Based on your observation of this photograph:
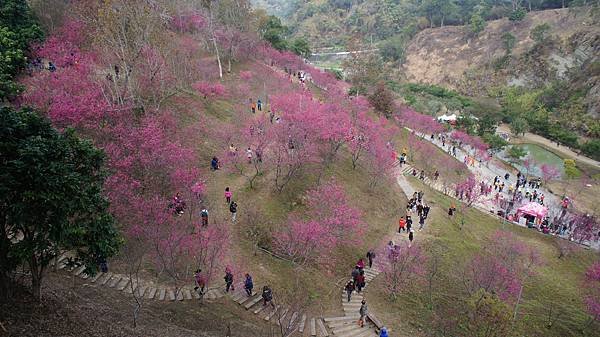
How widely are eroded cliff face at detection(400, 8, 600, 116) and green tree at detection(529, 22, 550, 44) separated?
3.65ft

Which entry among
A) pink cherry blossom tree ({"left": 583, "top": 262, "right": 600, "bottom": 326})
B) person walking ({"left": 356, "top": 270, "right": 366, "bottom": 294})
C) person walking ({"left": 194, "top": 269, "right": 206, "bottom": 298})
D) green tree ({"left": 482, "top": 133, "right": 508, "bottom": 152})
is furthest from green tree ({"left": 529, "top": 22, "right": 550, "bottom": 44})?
person walking ({"left": 194, "top": 269, "right": 206, "bottom": 298})

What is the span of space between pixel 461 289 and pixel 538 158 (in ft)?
159

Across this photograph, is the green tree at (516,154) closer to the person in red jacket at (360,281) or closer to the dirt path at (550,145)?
the dirt path at (550,145)

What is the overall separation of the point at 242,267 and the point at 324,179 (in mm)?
12408

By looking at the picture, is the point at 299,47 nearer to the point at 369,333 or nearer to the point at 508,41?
the point at 508,41

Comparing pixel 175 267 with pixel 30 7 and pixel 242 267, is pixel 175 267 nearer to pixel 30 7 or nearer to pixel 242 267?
pixel 242 267

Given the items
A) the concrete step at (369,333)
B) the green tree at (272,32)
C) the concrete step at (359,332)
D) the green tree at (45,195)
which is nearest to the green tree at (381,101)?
the green tree at (272,32)

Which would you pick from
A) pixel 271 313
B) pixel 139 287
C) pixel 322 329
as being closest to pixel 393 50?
pixel 322 329

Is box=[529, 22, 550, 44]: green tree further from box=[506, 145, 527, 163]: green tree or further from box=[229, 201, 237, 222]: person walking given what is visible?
box=[229, 201, 237, 222]: person walking

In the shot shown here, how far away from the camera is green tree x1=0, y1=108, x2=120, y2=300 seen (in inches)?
506

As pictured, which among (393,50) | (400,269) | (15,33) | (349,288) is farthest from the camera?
(393,50)

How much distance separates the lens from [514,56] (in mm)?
93062

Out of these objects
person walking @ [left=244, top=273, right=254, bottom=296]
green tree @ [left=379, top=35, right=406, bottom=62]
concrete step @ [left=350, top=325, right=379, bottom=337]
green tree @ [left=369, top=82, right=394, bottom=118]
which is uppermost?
green tree @ [left=379, top=35, right=406, bottom=62]

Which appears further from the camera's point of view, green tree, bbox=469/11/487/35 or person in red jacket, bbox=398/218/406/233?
green tree, bbox=469/11/487/35
